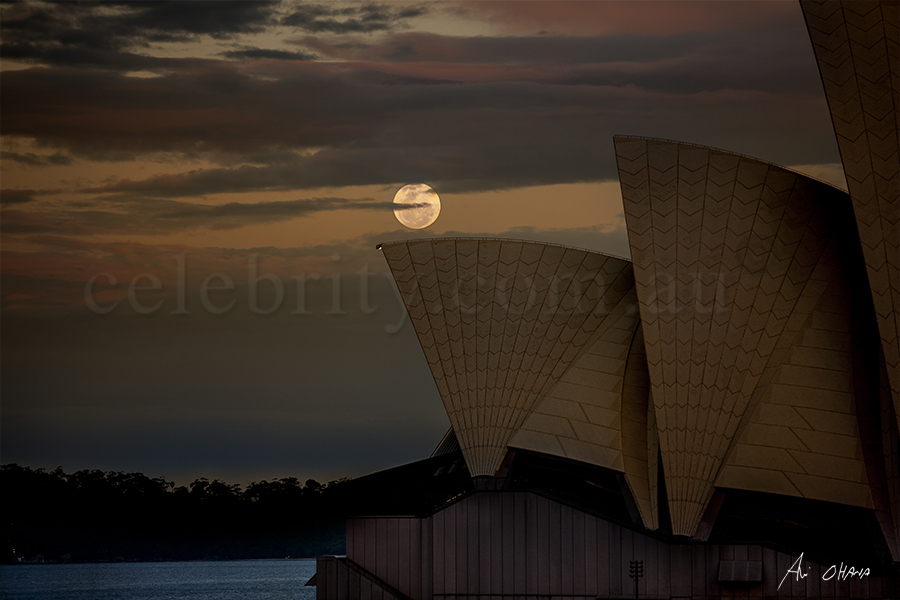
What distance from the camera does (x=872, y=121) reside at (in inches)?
1271

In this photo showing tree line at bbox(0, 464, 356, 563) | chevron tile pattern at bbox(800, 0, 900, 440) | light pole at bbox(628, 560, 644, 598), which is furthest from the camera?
tree line at bbox(0, 464, 356, 563)

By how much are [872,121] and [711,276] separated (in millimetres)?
7784

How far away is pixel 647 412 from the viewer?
129 ft

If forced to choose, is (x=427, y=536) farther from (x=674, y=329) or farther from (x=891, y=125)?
(x=891, y=125)

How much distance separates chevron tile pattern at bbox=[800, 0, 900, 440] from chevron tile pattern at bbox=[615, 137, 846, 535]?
5215 millimetres

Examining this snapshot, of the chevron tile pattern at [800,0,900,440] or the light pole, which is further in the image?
the light pole

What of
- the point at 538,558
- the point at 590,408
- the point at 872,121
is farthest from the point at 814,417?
the point at 538,558

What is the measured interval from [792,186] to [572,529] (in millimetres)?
14765

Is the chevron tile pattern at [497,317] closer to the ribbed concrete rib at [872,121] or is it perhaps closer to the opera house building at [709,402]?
the opera house building at [709,402]

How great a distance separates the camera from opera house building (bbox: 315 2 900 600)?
3306 cm

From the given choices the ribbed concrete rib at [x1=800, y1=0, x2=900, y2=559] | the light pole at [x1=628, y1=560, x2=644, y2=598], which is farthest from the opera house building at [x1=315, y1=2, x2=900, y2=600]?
the light pole at [x1=628, y1=560, x2=644, y2=598]
